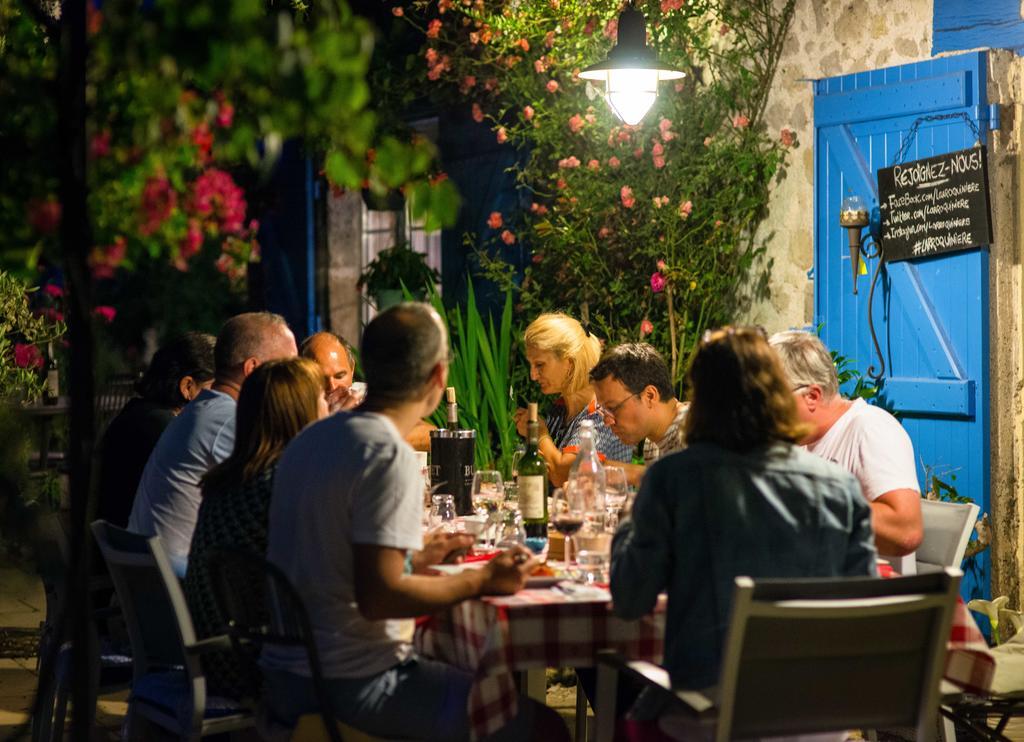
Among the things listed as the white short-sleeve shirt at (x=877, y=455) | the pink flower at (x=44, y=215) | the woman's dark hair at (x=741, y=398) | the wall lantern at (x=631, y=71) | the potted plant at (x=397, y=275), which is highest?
the wall lantern at (x=631, y=71)

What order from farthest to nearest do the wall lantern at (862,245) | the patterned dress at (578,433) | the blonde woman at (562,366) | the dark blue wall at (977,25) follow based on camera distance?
the wall lantern at (862,245), the blonde woman at (562,366), the dark blue wall at (977,25), the patterned dress at (578,433)

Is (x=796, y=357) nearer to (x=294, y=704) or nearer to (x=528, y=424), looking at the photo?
(x=528, y=424)

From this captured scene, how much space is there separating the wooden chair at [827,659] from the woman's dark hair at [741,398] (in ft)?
0.99

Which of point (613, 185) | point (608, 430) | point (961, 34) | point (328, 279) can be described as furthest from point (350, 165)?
point (328, 279)

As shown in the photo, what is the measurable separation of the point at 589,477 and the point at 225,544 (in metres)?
1.06

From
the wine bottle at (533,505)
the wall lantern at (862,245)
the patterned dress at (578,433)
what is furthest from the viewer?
the wall lantern at (862,245)

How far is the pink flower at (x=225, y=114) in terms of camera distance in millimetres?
1816

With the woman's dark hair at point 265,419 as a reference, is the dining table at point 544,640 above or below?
below

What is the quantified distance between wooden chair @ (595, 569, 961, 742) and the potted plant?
604cm

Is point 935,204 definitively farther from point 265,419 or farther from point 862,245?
point 265,419

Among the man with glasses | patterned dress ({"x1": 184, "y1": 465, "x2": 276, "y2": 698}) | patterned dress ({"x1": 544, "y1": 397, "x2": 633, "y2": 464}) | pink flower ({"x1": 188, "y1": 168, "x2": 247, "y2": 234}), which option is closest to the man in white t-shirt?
the man with glasses

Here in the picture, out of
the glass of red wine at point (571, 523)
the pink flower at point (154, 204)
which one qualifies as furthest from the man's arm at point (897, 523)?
the pink flower at point (154, 204)

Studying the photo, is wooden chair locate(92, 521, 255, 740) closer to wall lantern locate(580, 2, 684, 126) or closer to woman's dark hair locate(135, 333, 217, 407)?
woman's dark hair locate(135, 333, 217, 407)

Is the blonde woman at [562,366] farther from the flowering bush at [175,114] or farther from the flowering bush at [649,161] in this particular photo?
the flowering bush at [175,114]
